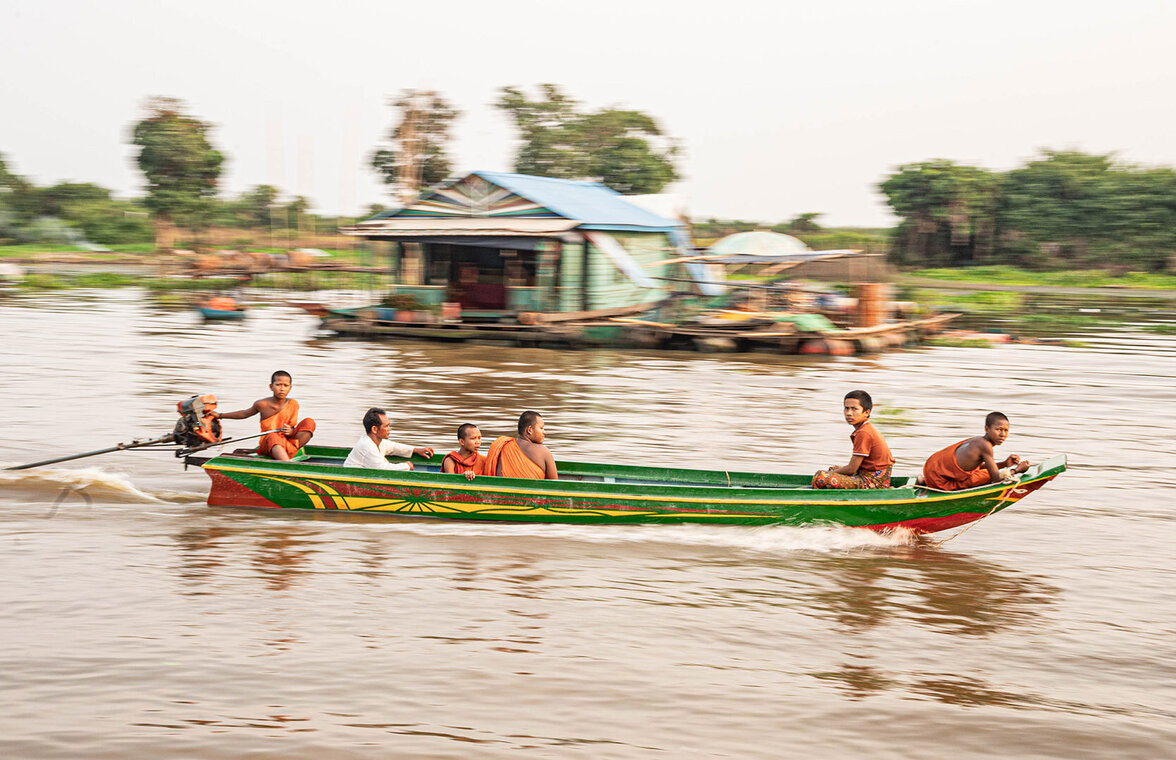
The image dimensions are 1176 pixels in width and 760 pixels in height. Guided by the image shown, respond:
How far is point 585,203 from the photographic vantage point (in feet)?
78.7

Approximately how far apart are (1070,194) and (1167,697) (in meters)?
44.1

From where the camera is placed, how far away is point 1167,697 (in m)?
5.31

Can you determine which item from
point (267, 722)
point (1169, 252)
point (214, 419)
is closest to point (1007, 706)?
point (267, 722)

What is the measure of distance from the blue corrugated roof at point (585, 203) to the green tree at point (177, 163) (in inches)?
1066

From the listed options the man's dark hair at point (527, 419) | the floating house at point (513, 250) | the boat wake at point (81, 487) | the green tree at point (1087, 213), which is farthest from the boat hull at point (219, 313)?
the green tree at point (1087, 213)

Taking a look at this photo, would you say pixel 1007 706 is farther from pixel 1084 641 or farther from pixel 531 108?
pixel 531 108

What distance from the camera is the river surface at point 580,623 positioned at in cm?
484

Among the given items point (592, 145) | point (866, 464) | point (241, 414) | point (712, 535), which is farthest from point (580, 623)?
point (592, 145)

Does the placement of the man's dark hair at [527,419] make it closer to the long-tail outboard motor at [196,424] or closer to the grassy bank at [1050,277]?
the long-tail outboard motor at [196,424]

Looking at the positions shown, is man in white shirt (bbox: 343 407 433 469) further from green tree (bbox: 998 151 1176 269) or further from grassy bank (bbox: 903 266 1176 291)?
green tree (bbox: 998 151 1176 269)

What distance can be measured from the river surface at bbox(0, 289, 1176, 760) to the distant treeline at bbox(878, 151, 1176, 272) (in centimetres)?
3484

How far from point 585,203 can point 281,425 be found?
→ 53.2 feet

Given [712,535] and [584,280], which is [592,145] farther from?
[712,535]

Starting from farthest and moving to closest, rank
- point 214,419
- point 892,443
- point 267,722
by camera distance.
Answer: point 892,443 → point 214,419 → point 267,722
